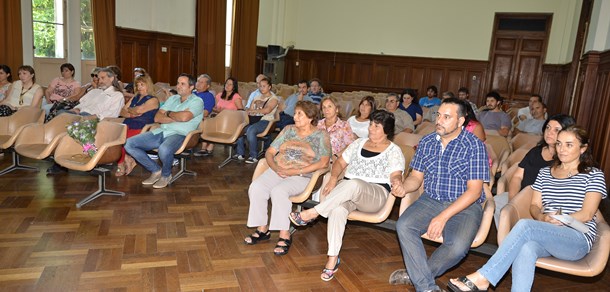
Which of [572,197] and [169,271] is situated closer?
[572,197]

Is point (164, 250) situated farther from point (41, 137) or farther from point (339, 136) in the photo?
point (41, 137)

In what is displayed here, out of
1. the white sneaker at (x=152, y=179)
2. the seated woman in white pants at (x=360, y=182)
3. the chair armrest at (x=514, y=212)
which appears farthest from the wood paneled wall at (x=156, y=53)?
the chair armrest at (x=514, y=212)

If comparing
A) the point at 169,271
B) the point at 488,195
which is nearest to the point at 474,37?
the point at 488,195

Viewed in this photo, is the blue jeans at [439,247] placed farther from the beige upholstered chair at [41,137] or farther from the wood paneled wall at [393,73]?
the wood paneled wall at [393,73]

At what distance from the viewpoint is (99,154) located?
4109mm

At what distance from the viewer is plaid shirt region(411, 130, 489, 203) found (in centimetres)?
280

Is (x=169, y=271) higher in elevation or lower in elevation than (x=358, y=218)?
lower

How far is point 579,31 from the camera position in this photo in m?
10.0

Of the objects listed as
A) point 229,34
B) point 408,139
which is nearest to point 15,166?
point 408,139

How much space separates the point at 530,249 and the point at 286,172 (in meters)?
1.79

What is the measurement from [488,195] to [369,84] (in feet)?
39.4

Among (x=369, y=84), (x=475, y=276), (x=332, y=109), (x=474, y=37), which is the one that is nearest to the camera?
(x=475, y=276)

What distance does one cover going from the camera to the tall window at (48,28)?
30.1 ft

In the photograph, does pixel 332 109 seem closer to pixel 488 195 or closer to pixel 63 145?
pixel 488 195
